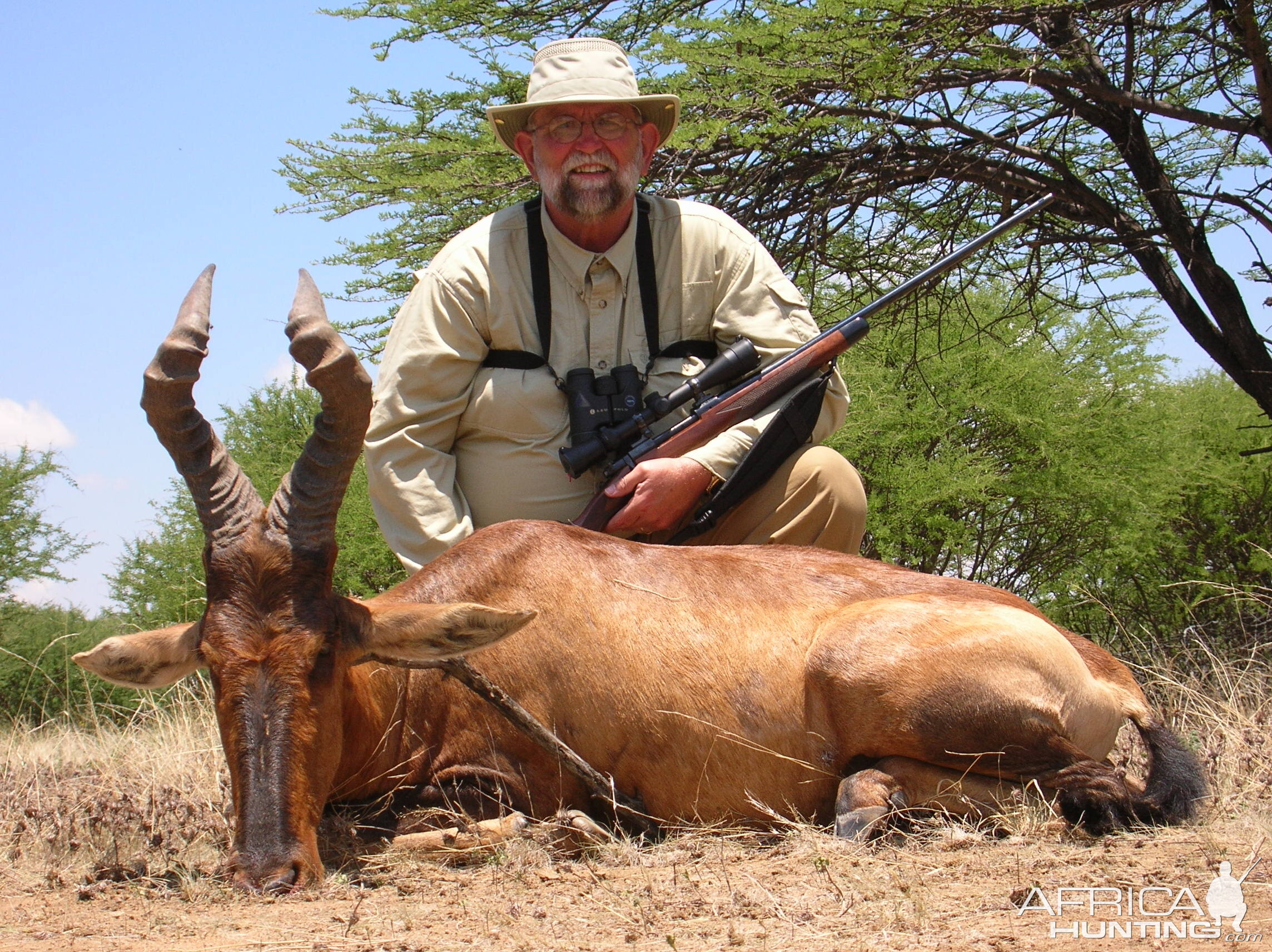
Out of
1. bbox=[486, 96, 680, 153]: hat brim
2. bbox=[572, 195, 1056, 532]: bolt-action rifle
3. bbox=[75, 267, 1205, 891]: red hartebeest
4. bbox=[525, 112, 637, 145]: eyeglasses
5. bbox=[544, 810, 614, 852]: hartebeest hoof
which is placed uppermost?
bbox=[486, 96, 680, 153]: hat brim

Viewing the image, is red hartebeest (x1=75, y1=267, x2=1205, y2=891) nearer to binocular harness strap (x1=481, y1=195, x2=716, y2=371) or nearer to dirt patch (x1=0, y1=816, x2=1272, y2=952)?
dirt patch (x1=0, y1=816, x2=1272, y2=952)

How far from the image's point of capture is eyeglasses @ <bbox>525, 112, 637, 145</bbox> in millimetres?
6465

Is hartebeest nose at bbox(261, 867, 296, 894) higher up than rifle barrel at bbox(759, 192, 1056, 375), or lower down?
lower down

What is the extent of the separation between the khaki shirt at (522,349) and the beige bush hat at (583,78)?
0.53 metres

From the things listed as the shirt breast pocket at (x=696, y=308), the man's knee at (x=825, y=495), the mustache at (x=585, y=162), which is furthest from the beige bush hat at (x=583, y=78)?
the man's knee at (x=825, y=495)

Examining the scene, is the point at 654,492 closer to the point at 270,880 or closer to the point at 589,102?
the point at 589,102

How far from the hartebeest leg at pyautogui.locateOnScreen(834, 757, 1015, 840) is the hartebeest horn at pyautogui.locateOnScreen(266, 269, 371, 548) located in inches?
77.6

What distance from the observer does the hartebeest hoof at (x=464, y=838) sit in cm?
439

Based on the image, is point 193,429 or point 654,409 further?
point 654,409

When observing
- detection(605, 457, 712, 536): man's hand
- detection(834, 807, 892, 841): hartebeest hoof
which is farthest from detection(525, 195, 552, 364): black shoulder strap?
detection(834, 807, 892, 841): hartebeest hoof

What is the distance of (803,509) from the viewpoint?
619 centimetres

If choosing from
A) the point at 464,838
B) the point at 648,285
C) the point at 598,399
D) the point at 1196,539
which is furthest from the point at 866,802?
the point at 1196,539

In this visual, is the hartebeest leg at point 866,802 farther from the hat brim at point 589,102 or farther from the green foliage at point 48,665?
the green foliage at point 48,665

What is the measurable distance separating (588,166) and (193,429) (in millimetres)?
2641
